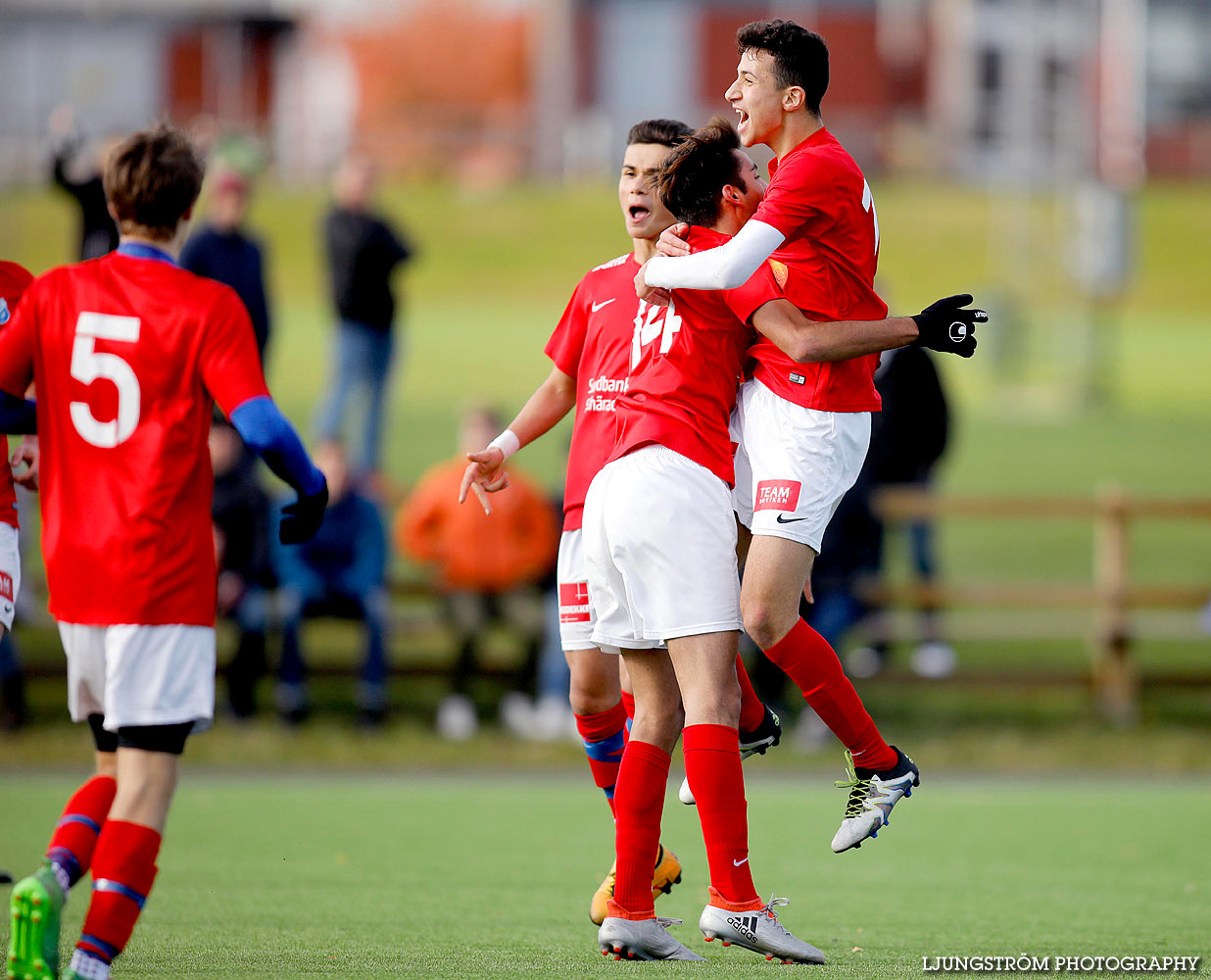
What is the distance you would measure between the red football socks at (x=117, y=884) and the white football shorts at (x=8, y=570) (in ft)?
2.85

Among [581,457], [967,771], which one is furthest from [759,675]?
[581,457]

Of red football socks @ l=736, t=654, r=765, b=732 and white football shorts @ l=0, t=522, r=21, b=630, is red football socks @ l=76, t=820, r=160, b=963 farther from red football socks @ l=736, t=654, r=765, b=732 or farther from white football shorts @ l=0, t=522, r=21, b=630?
red football socks @ l=736, t=654, r=765, b=732

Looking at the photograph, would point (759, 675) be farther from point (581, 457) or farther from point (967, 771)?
point (581, 457)

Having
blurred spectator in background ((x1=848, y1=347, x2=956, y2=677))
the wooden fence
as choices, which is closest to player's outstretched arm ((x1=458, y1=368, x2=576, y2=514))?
blurred spectator in background ((x1=848, y1=347, x2=956, y2=677))

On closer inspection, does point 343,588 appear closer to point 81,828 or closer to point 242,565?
point 242,565

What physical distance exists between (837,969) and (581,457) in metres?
1.56

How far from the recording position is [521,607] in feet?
37.0

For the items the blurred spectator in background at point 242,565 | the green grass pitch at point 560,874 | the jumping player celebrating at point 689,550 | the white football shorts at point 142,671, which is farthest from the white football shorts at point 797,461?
the blurred spectator in background at point 242,565

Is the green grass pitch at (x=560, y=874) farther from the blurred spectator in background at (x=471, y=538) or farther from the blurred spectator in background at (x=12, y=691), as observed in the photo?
the blurred spectator in background at (x=471, y=538)

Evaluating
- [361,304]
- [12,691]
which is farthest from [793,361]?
[12,691]

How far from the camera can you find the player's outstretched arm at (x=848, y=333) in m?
4.59

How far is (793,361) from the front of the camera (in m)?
4.73

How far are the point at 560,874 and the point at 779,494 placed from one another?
95.0 inches

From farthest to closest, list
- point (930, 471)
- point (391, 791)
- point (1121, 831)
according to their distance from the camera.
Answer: point (930, 471)
point (391, 791)
point (1121, 831)
